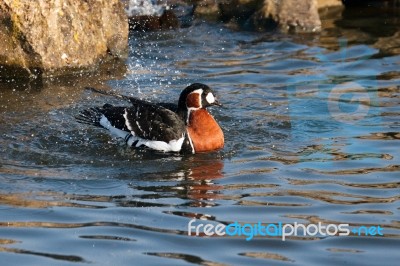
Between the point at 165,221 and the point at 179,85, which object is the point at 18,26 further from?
the point at 165,221

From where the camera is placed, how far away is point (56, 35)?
37.8 feet

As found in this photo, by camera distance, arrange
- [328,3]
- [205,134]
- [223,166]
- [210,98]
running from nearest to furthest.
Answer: [223,166] → [205,134] → [210,98] → [328,3]

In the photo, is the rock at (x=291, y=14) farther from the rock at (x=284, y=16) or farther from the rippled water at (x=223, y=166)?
the rippled water at (x=223, y=166)

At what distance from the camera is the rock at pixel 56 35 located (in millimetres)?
11141

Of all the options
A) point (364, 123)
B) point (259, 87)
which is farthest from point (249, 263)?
point (259, 87)

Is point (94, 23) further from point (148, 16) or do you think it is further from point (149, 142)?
point (149, 142)

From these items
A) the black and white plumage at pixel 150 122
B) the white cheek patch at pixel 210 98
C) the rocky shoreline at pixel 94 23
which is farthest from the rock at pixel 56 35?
the white cheek patch at pixel 210 98

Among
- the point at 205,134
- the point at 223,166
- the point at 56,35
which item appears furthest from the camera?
the point at 56,35

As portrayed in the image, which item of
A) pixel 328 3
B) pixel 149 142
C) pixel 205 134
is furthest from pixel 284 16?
pixel 149 142

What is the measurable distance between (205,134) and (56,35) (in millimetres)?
3310

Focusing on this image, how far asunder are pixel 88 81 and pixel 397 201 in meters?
5.17

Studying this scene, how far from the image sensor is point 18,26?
11156 mm

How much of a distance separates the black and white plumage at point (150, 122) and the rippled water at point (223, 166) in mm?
160

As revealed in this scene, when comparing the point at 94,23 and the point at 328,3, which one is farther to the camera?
A: the point at 328,3
